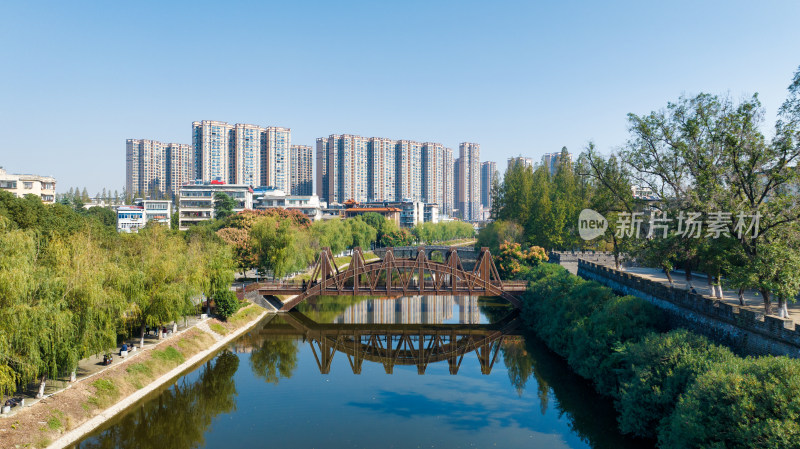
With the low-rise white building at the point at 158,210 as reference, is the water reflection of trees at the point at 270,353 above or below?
below

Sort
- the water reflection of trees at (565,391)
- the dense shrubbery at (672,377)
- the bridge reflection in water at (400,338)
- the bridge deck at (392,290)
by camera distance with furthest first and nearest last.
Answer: the bridge deck at (392,290) < the bridge reflection in water at (400,338) < the water reflection of trees at (565,391) < the dense shrubbery at (672,377)

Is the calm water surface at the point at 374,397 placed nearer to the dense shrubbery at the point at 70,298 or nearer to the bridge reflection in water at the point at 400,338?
the bridge reflection in water at the point at 400,338

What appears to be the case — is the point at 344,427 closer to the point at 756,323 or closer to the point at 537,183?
the point at 756,323

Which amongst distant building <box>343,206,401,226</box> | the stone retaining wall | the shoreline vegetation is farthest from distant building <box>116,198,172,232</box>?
the stone retaining wall

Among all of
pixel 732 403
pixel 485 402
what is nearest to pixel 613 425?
pixel 485 402

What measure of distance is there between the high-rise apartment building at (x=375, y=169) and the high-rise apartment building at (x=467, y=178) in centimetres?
2770

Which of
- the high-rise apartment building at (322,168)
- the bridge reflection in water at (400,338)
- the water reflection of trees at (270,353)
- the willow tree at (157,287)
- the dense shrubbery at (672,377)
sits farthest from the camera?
the high-rise apartment building at (322,168)

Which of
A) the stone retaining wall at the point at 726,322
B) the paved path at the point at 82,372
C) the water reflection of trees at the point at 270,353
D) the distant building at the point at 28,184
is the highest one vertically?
the distant building at the point at 28,184

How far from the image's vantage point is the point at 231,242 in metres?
46.0

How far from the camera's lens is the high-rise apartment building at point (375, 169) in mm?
129375

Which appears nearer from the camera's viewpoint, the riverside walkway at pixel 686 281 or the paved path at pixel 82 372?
the paved path at pixel 82 372

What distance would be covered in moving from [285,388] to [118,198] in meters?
132

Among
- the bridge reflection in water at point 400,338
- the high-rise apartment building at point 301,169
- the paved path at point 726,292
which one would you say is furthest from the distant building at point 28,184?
the high-rise apartment building at point 301,169

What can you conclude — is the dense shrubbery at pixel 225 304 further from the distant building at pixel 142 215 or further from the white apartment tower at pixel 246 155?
the white apartment tower at pixel 246 155
